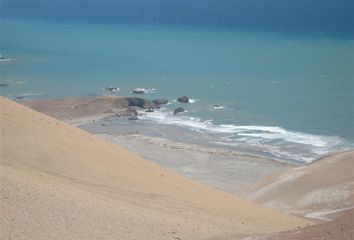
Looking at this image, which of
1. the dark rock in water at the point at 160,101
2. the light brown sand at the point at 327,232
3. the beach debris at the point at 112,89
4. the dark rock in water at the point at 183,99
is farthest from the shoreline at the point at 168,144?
the light brown sand at the point at 327,232

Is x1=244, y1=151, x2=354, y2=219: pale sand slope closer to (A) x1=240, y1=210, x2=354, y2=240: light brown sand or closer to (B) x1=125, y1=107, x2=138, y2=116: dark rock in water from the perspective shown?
(A) x1=240, y1=210, x2=354, y2=240: light brown sand

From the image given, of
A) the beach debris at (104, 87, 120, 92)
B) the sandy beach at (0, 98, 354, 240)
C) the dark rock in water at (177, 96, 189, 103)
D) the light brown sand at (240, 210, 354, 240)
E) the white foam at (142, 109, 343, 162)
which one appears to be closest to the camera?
the light brown sand at (240, 210, 354, 240)

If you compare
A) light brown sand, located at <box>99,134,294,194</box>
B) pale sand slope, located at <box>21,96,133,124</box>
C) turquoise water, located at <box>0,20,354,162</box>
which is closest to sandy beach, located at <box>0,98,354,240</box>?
light brown sand, located at <box>99,134,294,194</box>

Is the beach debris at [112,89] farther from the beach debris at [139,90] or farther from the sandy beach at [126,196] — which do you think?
the sandy beach at [126,196]

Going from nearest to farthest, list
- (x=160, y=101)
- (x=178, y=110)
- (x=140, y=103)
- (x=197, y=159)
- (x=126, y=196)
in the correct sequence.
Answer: (x=126, y=196), (x=197, y=159), (x=178, y=110), (x=140, y=103), (x=160, y=101)

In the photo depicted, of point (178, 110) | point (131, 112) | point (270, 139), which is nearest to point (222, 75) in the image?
point (178, 110)

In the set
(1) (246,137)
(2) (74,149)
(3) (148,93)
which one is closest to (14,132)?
(2) (74,149)

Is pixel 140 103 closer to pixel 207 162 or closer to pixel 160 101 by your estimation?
pixel 160 101
